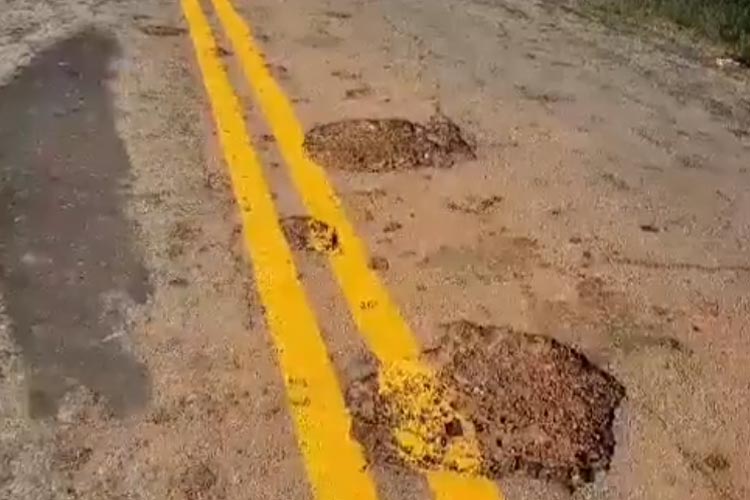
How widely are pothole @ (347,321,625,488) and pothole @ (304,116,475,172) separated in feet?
5.79

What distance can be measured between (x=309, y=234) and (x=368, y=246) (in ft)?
0.85

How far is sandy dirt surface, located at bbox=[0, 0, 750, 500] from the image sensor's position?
11.3 ft

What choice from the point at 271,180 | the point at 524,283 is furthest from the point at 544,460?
the point at 271,180

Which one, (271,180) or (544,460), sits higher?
(544,460)

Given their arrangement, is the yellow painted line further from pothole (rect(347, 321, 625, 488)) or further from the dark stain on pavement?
the dark stain on pavement

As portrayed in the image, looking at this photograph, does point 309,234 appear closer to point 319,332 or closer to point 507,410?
point 319,332

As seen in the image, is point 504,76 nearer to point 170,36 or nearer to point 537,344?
point 170,36

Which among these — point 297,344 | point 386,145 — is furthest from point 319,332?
point 386,145

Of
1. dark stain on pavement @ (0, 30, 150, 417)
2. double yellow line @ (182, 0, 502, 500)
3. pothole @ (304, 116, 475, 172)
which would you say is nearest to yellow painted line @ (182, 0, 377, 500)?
double yellow line @ (182, 0, 502, 500)

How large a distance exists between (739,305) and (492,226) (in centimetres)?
110

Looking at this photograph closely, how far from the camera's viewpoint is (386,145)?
232 inches

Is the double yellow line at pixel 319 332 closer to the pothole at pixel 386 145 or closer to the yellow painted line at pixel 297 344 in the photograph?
the yellow painted line at pixel 297 344

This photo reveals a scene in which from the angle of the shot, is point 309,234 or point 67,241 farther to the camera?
point 309,234

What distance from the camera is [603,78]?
726 centimetres
